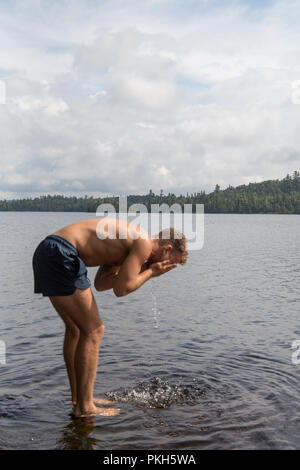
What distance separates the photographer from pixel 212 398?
23.4 feet

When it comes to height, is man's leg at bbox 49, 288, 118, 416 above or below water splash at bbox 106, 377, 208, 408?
above

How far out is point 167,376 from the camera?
8.12 metres

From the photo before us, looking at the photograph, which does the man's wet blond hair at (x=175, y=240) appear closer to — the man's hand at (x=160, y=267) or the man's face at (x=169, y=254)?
the man's face at (x=169, y=254)

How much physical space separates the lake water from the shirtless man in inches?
37.5

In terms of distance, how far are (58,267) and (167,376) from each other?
3.76m

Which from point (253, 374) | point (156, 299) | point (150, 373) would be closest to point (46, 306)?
point (156, 299)

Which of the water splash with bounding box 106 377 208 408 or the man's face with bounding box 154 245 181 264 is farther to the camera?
the water splash with bounding box 106 377 208 408

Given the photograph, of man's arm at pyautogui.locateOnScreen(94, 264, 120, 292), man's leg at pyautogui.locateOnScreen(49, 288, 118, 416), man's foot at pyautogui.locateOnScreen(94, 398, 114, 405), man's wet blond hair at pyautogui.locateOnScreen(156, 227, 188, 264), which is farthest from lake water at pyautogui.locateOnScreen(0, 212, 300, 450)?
man's wet blond hair at pyautogui.locateOnScreen(156, 227, 188, 264)

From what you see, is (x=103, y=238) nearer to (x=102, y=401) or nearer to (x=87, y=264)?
(x=87, y=264)

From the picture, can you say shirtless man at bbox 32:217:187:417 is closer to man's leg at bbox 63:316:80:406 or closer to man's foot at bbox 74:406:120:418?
man's leg at bbox 63:316:80:406

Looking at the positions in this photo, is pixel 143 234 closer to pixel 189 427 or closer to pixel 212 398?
pixel 189 427

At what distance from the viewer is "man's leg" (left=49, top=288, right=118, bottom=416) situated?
18.2 ft

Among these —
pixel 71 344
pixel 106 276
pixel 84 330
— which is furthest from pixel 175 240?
pixel 71 344
